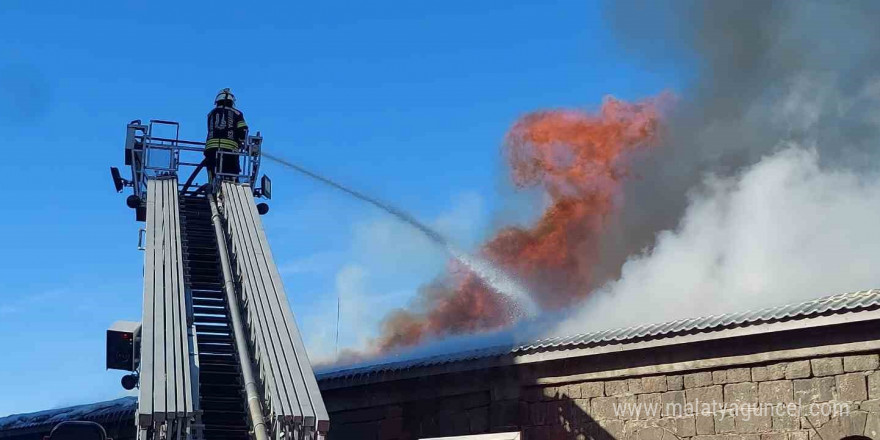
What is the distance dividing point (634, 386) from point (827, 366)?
2757 mm

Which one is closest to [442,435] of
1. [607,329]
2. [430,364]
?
[430,364]

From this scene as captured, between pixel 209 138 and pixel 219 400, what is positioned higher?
pixel 209 138

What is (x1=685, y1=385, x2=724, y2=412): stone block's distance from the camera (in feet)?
45.7

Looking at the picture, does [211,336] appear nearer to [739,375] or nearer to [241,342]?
[241,342]

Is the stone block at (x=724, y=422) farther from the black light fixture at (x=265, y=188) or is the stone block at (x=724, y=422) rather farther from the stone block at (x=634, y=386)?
the black light fixture at (x=265, y=188)

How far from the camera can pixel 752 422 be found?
533 inches

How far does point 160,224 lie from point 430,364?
4.71 m

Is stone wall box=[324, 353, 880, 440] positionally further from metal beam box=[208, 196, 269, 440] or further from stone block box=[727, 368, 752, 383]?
metal beam box=[208, 196, 269, 440]

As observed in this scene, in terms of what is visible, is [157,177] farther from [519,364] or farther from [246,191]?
[519,364]

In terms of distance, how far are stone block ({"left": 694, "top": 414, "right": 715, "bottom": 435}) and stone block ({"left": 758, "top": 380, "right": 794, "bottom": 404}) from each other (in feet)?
2.50

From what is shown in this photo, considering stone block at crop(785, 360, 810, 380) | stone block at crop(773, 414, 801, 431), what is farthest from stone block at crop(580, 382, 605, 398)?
stone block at crop(785, 360, 810, 380)

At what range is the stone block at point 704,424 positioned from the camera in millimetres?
13969

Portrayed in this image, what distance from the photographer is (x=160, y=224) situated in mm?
17531

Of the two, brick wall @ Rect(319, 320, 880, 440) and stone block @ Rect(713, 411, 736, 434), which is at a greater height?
brick wall @ Rect(319, 320, 880, 440)
